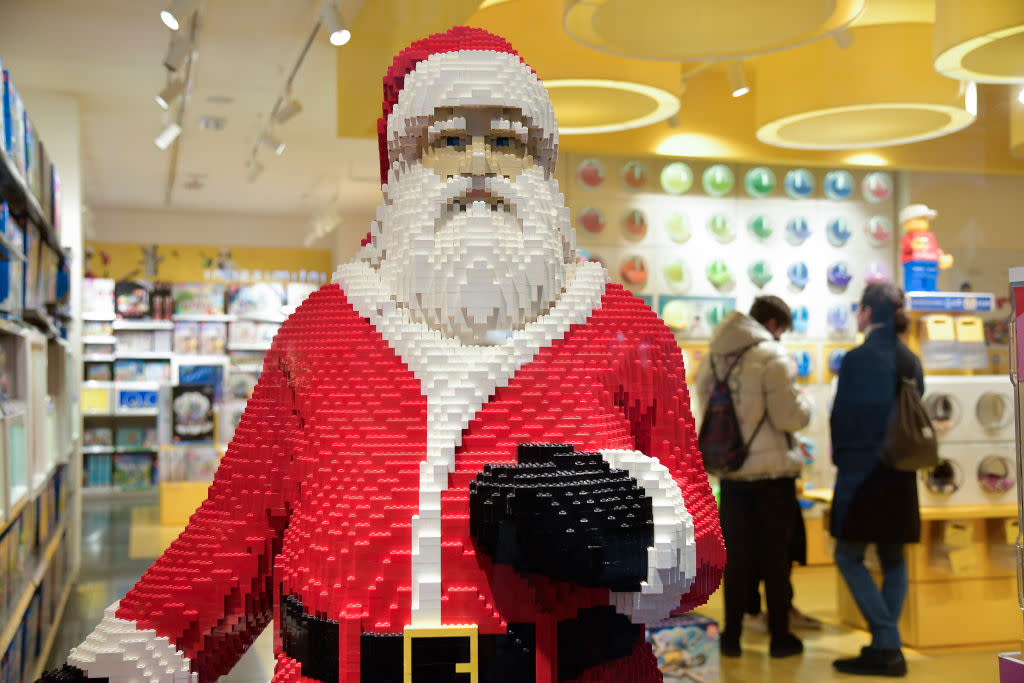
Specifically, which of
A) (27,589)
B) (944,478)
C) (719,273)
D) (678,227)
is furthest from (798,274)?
(27,589)

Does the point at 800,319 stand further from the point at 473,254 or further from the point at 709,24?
the point at 473,254

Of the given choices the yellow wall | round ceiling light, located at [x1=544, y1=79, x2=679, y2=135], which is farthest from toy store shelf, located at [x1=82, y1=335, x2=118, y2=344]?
round ceiling light, located at [x1=544, y1=79, x2=679, y2=135]

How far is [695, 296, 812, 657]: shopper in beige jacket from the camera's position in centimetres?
297

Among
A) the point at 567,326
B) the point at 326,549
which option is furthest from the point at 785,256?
the point at 326,549

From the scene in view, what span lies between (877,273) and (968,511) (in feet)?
2.50

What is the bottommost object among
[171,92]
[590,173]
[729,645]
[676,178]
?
[729,645]

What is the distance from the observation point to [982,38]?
149 cm

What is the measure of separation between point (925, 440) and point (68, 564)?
253 centimetres

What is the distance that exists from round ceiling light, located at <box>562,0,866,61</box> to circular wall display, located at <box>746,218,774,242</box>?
107 centimetres

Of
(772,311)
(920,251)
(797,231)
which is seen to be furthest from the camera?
(772,311)

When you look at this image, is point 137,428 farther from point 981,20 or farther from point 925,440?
point 981,20

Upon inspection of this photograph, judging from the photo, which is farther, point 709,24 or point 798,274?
point 798,274

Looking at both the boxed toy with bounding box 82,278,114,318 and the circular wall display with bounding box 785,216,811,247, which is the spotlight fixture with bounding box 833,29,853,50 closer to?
the circular wall display with bounding box 785,216,811,247

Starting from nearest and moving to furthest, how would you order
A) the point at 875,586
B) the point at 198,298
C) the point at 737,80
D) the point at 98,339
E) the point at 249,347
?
the point at 249,347 → the point at 737,80 → the point at 198,298 → the point at 875,586 → the point at 98,339
